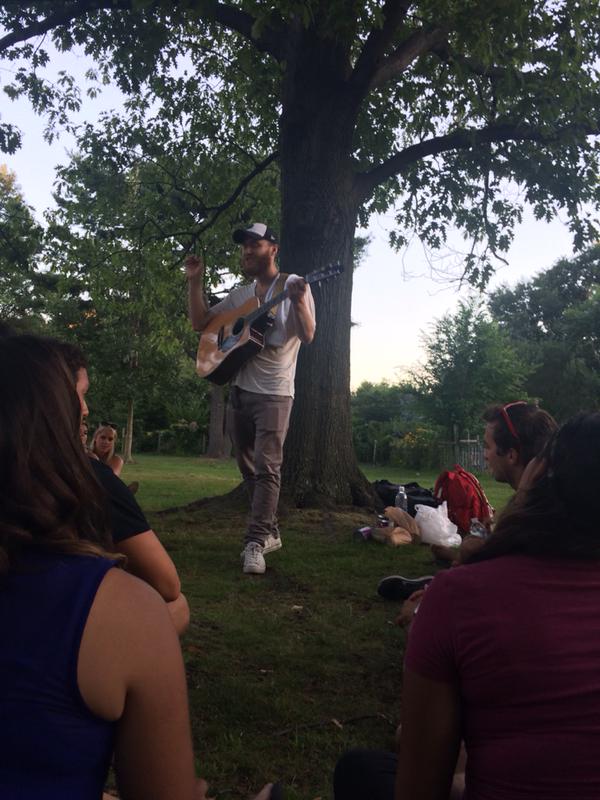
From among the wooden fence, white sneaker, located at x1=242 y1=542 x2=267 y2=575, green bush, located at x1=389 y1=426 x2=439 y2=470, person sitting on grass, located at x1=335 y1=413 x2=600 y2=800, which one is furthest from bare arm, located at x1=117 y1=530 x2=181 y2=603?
green bush, located at x1=389 y1=426 x2=439 y2=470

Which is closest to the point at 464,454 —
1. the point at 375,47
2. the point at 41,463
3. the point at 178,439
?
the point at 178,439

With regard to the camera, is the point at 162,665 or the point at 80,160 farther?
the point at 80,160

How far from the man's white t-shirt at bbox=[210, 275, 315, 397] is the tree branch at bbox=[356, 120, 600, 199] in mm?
4184

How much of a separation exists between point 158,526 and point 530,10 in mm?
6675

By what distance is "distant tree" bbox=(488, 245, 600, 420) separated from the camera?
1494 inches

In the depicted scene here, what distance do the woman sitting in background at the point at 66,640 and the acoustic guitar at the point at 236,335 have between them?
4.37m

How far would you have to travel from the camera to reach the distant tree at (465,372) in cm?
3144

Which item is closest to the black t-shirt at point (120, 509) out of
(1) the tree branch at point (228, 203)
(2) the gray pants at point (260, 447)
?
(2) the gray pants at point (260, 447)

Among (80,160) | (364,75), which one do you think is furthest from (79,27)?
(364,75)

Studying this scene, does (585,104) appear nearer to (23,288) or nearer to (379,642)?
(379,642)

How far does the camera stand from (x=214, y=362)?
6000 millimetres

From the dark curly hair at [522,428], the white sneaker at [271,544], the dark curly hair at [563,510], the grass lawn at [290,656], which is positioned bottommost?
the grass lawn at [290,656]

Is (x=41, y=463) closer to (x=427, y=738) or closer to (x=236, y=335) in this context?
(x=427, y=738)

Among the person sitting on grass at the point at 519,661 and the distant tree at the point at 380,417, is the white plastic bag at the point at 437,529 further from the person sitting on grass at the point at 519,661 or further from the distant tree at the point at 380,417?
the distant tree at the point at 380,417
